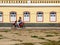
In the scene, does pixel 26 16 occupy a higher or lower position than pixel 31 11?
lower

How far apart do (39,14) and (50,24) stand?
2.12 metres

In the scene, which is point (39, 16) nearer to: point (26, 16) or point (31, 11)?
point (31, 11)

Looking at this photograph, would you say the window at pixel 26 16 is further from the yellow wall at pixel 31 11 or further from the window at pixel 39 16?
the window at pixel 39 16

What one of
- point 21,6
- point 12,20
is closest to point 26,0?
point 21,6

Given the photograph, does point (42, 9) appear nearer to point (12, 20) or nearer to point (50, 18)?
point (50, 18)

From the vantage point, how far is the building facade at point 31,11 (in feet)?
108

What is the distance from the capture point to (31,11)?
3316cm

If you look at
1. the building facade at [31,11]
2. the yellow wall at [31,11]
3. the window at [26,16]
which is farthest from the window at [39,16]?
the window at [26,16]

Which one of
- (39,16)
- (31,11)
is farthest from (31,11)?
(39,16)

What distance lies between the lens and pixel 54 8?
33188mm

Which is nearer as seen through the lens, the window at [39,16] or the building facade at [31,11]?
the building facade at [31,11]

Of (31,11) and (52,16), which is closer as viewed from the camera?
(31,11)

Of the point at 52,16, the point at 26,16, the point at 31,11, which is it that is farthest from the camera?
the point at 52,16

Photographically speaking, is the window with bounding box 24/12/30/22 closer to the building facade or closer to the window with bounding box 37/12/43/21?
the building facade
